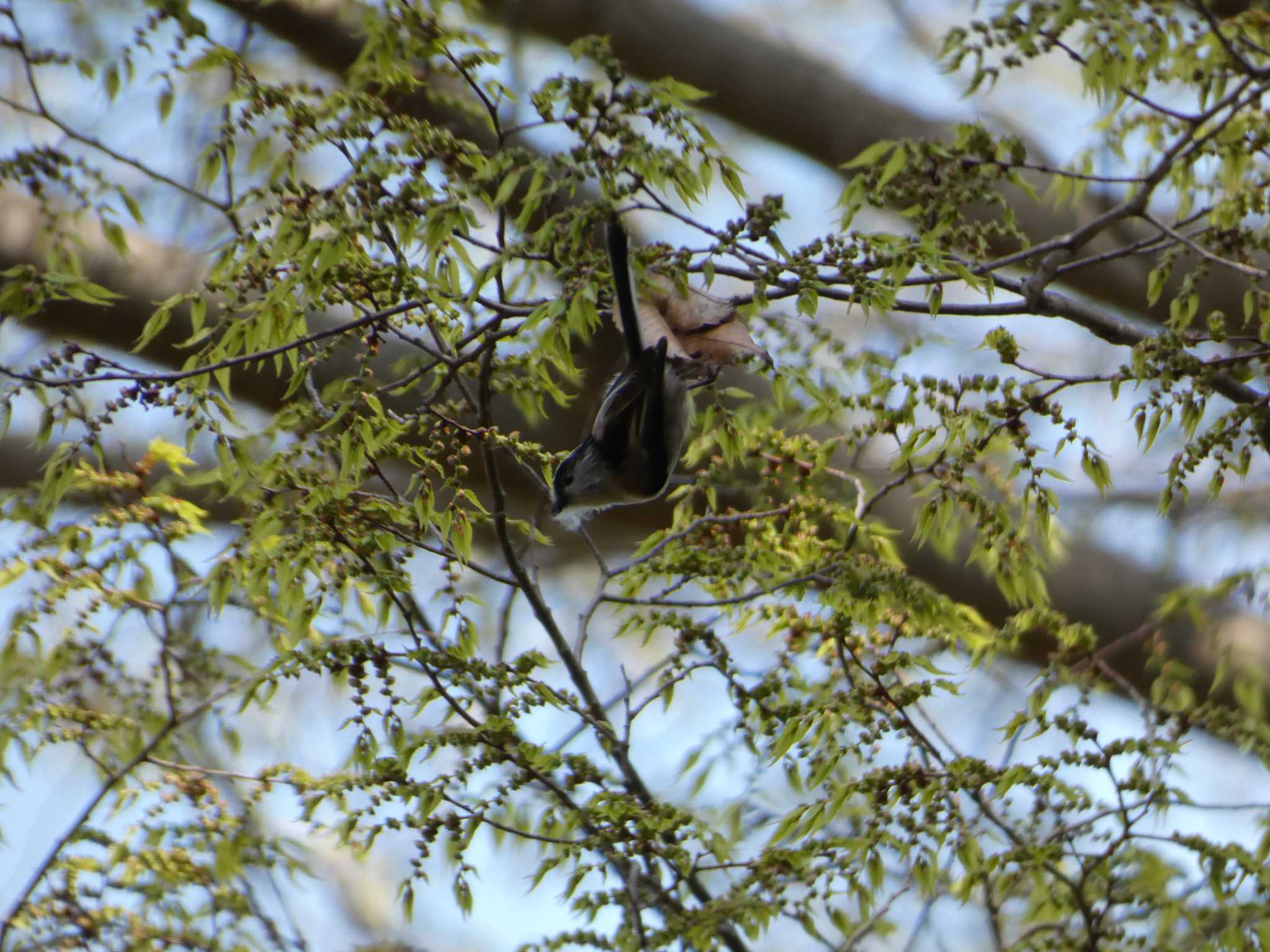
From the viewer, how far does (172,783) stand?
113 inches

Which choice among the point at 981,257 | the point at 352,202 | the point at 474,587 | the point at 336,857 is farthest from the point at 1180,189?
the point at 336,857

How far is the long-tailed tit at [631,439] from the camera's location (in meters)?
2.62

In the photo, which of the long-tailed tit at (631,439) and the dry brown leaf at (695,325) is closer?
the dry brown leaf at (695,325)

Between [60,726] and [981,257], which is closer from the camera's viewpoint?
[981,257]

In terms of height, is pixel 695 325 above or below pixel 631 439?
below

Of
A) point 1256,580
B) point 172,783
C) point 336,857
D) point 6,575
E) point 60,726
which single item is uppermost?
point 336,857

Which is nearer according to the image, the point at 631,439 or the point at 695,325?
the point at 695,325

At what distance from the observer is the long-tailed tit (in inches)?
103

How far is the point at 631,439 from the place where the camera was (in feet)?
9.84

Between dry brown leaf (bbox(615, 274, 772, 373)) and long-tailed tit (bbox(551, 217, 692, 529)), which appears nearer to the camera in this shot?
dry brown leaf (bbox(615, 274, 772, 373))

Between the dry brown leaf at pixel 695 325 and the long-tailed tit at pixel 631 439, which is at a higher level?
the long-tailed tit at pixel 631 439

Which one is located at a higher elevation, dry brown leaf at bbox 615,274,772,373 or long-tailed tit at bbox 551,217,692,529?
long-tailed tit at bbox 551,217,692,529

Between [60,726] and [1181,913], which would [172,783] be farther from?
[1181,913]

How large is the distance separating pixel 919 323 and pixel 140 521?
12.6 feet
